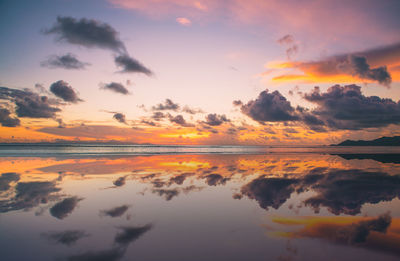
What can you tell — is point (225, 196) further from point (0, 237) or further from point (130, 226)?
point (0, 237)

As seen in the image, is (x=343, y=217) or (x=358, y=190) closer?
(x=343, y=217)

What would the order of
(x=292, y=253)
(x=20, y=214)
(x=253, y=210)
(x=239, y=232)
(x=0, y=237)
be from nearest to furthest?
(x=292, y=253) < (x=0, y=237) < (x=239, y=232) < (x=20, y=214) < (x=253, y=210)

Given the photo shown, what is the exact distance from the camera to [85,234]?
8258 mm

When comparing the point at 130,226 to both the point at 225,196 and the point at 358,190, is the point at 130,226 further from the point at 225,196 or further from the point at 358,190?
the point at 358,190

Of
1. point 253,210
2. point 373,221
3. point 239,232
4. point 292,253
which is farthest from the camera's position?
point 253,210

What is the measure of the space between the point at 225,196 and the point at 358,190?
9.88 metres

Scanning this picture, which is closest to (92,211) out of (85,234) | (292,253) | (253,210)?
(85,234)

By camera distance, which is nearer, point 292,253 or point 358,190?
point 292,253

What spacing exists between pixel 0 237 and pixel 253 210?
34.4 feet

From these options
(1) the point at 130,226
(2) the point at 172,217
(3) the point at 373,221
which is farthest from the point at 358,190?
(1) the point at 130,226

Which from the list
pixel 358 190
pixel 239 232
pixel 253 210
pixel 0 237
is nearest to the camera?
pixel 0 237

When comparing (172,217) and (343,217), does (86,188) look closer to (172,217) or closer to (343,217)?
(172,217)

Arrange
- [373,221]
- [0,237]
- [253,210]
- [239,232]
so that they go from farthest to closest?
[253,210]
[373,221]
[239,232]
[0,237]

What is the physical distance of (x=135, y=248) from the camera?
23.6ft
